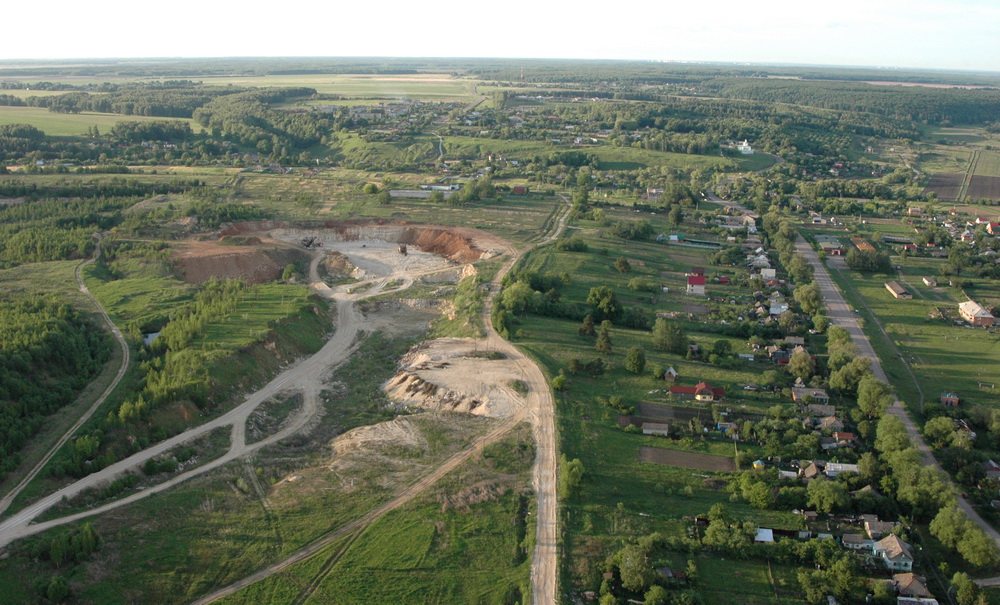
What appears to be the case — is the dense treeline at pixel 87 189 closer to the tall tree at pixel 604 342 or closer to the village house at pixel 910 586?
the tall tree at pixel 604 342

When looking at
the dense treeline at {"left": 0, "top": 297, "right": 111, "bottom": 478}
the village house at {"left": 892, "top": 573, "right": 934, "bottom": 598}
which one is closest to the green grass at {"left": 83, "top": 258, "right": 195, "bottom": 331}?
the dense treeline at {"left": 0, "top": 297, "right": 111, "bottom": 478}

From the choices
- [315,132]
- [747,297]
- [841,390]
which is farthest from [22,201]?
[841,390]

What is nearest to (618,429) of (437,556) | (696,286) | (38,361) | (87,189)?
(437,556)

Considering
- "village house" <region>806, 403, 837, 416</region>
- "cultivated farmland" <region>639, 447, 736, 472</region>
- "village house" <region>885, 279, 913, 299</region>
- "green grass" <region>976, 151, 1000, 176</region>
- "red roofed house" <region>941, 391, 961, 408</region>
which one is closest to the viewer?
"cultivated farmland" <region>639, 447, 736, 472</region>

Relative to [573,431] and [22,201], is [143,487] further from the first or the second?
Answer: [22,201]

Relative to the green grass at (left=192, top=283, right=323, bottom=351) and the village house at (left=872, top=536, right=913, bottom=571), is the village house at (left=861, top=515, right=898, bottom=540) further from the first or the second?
the green grass at (left=192, top=283, right=323, bottom=351)

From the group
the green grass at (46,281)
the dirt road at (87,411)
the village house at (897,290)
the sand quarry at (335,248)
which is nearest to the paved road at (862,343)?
the village house at (897,290)

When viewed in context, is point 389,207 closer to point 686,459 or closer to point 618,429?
point 618,429
